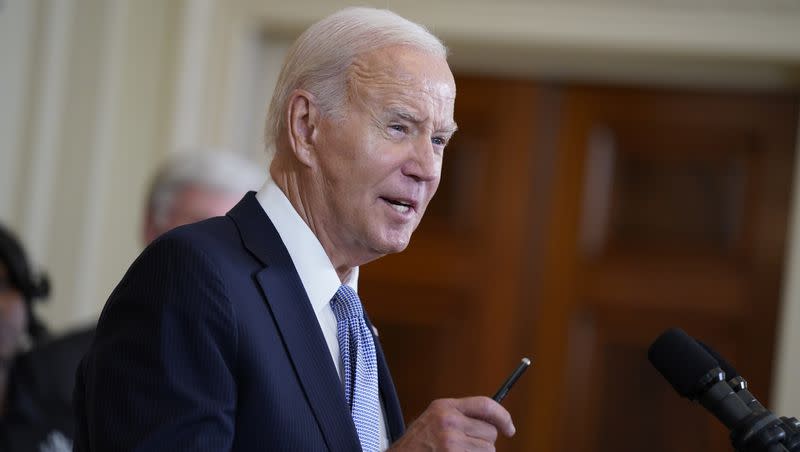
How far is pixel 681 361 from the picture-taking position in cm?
148

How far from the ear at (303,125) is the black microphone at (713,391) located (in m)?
0.55

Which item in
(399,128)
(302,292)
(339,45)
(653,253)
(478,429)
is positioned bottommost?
(653,253)

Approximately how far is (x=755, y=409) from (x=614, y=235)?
2.59 meters

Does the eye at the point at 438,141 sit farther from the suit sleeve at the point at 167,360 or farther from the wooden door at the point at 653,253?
the wooden door at the point at 653,253

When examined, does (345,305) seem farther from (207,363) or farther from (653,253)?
(653,253)

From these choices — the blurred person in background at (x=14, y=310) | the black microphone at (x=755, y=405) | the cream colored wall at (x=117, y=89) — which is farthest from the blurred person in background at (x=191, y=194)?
the black microphone at (x=755, y=405)

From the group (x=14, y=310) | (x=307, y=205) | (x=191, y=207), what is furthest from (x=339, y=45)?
(x=14, y=310)

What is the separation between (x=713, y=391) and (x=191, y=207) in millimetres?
1753

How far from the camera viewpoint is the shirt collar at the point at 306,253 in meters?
1.54

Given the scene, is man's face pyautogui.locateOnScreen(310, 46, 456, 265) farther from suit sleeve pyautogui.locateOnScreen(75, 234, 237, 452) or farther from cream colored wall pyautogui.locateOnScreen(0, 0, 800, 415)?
cream colored wall pyautogui.locateOnScreen(0, 0, 800, 415)

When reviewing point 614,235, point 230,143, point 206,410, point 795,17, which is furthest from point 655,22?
point 206,410

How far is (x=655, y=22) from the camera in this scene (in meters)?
3.65

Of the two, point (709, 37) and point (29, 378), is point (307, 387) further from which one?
point (709, 37)

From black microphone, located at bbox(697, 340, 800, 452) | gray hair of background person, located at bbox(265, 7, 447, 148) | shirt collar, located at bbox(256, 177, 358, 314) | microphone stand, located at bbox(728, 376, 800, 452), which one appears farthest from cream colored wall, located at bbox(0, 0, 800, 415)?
microphone stand, located at bbox(728, 376, 800, 452)
